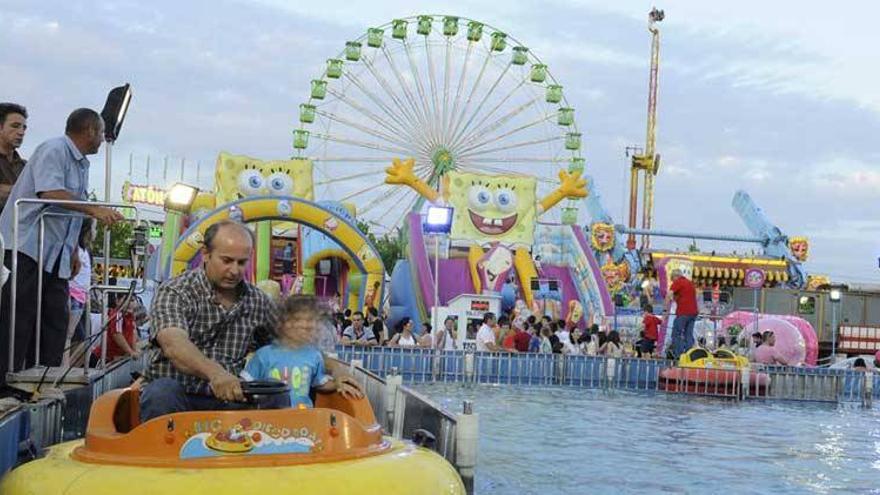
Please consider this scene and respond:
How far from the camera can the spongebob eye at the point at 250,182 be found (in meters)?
29.9

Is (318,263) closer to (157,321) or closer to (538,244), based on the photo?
(538,244)

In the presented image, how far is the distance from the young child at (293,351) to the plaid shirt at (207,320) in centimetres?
6

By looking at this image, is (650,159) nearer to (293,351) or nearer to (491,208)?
(491,208)

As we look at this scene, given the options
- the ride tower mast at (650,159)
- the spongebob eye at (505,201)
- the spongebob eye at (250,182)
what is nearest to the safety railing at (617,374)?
the spongebob eye at (505,201)

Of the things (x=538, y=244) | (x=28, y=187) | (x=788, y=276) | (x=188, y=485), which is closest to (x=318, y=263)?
(x=538, y=244)

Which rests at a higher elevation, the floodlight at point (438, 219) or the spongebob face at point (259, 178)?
the spongebob face at point (259, 178)

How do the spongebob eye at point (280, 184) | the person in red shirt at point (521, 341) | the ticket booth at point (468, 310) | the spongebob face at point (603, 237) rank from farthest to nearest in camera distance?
the spongebob face at point (603, 237) < the spongebob eye at point (280, 184) < the ticket booth at point (468, 310) < the person in red shirt at point (521, 341)

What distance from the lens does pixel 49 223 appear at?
5441 mm

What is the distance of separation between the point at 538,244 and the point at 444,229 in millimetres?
12054

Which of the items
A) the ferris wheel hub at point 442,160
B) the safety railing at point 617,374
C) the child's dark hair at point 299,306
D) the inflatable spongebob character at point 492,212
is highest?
the ferris wheel hub at point 442,160

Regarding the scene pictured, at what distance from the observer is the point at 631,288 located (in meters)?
41.8

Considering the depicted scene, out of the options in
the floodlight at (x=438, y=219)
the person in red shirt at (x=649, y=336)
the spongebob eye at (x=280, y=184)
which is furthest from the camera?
the spongebob eye at (x=280, y=184)

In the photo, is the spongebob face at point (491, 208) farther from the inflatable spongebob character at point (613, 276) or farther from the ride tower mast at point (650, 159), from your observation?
the ride tower mast at point (650, 159)

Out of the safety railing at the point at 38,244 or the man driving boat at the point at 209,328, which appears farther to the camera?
the safety railing at the point at 38,244
